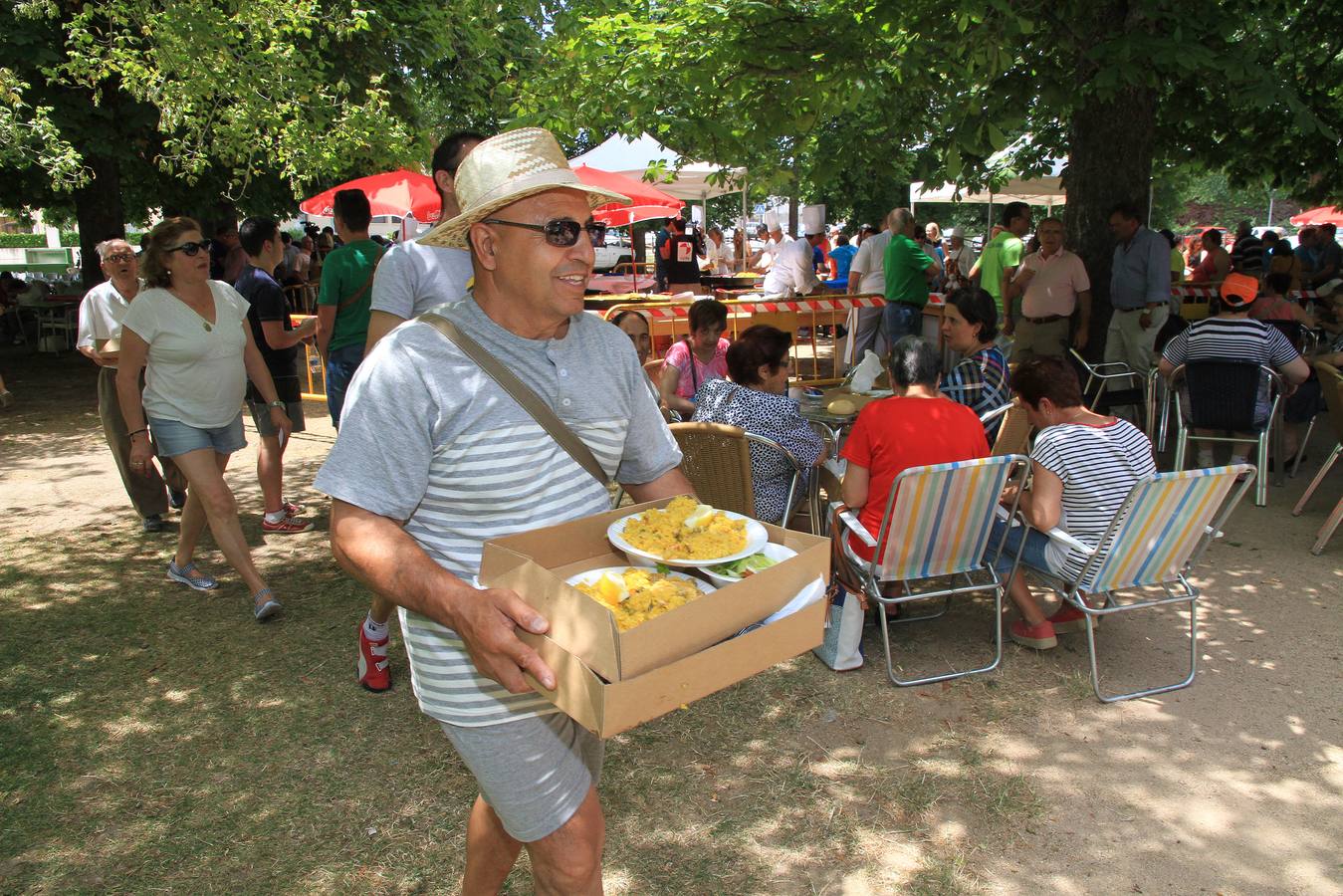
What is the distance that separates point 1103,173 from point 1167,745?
6.15 meters

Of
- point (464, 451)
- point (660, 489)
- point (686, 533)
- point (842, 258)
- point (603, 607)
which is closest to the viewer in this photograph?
point (603, 607)

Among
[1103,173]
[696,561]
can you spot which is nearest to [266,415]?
[696,561]

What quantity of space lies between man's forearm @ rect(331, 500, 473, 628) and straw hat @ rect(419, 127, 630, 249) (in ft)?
2.09

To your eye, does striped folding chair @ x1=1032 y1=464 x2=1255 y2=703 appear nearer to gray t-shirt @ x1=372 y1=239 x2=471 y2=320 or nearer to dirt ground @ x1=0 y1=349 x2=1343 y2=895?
dirt ground @ x1=0 y1=349 x2=1343 y2=895

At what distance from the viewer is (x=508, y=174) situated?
184 cm

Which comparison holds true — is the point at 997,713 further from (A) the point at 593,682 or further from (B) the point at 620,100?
(B) the point at 620,100

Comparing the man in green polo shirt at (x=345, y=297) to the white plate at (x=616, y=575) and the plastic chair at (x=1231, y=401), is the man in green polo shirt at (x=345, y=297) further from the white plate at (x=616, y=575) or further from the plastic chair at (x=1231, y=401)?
the plastic chair at (x=1231, y=401)

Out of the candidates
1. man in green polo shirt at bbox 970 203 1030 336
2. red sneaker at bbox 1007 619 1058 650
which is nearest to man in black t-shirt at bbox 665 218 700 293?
man in green polo shirt at bbox 970 203 1030 336

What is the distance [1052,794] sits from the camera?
10.6 ft

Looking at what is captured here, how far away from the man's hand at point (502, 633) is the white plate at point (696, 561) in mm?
343

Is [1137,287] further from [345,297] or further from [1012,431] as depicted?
[345,297]

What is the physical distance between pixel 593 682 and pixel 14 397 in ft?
45.2

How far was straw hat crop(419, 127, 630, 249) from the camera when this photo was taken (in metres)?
1.82

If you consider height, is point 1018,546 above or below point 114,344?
below
